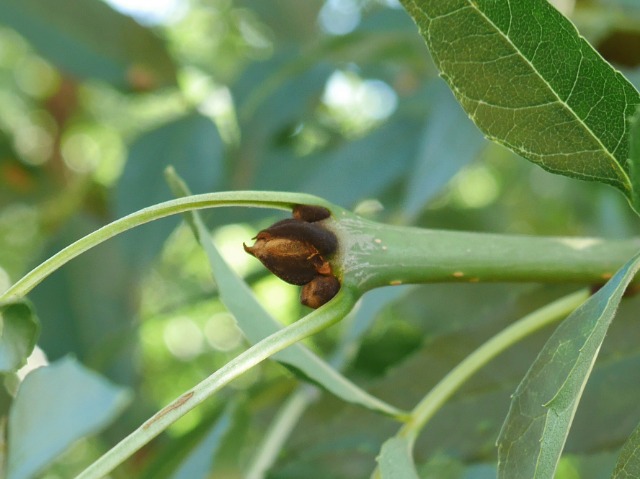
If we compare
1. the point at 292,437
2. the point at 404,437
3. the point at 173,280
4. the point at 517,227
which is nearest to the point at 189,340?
the point at 173,280

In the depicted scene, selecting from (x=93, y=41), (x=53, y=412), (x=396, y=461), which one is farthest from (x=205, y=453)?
(x=93, y=41)

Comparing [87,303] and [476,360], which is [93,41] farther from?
[476,360]

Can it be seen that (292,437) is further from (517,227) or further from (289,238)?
(517,227)

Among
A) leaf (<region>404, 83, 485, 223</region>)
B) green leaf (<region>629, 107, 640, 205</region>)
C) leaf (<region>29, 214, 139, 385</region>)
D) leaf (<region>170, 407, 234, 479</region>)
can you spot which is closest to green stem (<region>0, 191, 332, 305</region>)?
green leaf (<region>629, 107, 640, 205</region>)

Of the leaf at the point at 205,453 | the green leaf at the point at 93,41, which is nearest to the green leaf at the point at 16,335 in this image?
the leaf at the point at 205,453

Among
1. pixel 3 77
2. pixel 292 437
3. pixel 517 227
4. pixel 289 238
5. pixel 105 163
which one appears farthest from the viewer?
pixel 105 163

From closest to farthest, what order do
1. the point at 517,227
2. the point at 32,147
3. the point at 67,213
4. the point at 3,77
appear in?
the point at 67,213 < the point at 32,147 < the point at 517,227 < the point at 3,77

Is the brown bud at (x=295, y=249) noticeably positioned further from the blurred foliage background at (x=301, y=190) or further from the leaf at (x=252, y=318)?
the blurred foliage background at (x=301, y=190)
